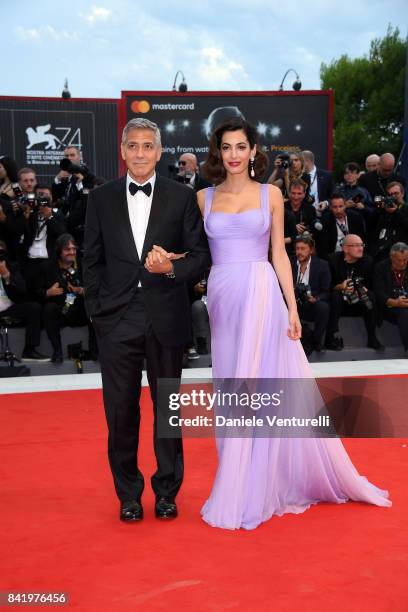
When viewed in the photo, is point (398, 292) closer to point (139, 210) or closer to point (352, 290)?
point (352, 290)

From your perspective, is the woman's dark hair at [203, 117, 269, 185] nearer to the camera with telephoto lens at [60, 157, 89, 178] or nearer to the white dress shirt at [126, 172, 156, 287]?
the white dress shirt at [126, 172, 156, 287]

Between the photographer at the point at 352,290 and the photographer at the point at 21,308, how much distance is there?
2871 mm

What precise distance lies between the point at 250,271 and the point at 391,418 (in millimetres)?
2225

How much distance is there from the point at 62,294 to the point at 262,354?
431 centimetres

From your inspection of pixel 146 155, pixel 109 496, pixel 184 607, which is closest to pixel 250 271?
pixel 146 155

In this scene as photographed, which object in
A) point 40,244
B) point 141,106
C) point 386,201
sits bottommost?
point 40,244

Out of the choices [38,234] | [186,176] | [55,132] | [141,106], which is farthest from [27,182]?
[55,132]

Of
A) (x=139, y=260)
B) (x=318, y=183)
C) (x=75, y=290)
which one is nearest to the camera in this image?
(x=139, y=260)

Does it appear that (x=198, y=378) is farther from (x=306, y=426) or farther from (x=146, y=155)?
(x=146, y=155)

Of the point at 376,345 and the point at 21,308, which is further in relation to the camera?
the point at 376,345

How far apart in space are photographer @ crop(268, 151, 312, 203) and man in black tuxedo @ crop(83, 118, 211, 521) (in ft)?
16.0

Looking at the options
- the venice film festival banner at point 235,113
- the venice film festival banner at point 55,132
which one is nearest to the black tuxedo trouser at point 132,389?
the venice film festival banner at point 235,113

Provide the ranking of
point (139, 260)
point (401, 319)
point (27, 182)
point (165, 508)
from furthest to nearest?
point (401, 319) < point (27, 182) < point (165, 508) < point (139, 260)

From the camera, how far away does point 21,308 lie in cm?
753
